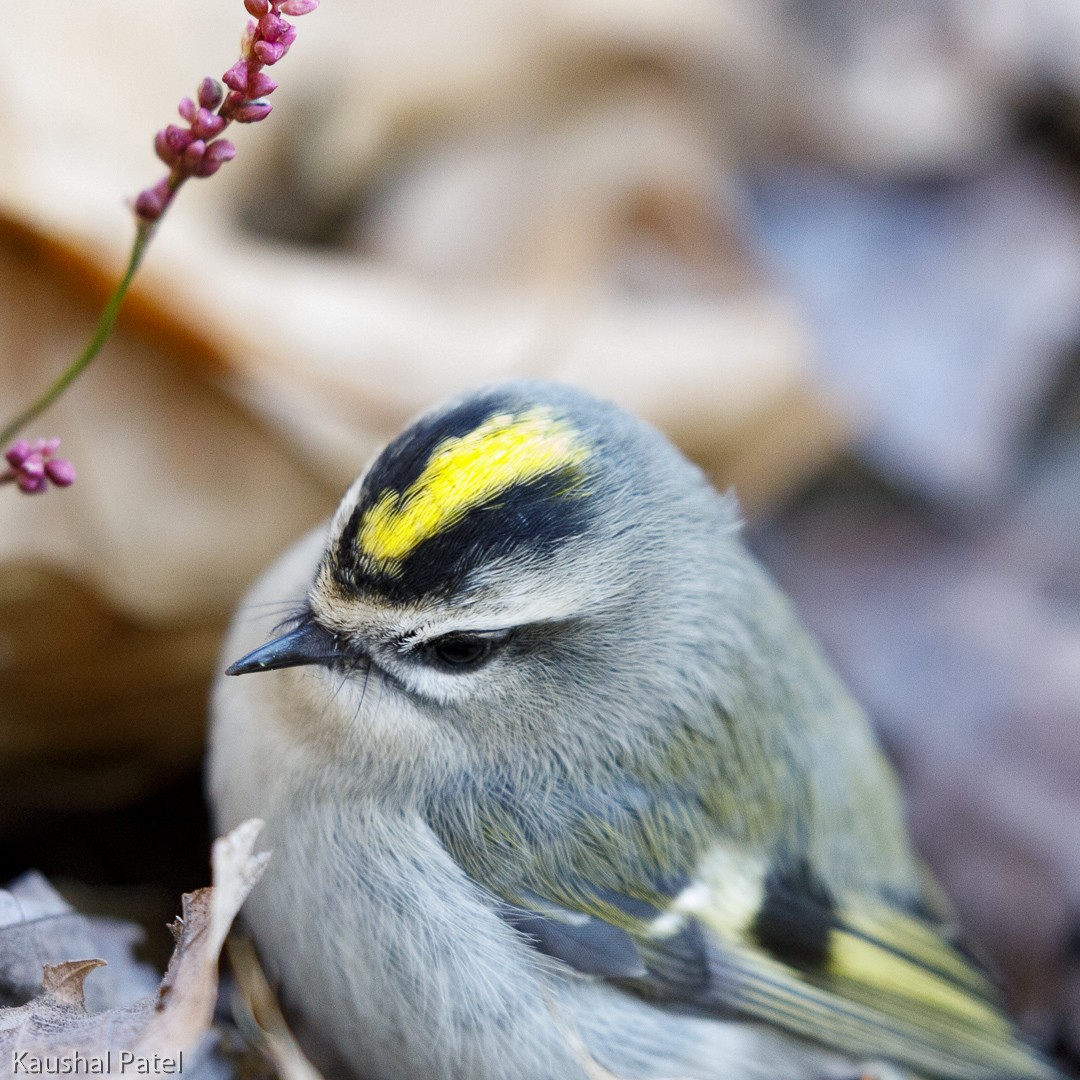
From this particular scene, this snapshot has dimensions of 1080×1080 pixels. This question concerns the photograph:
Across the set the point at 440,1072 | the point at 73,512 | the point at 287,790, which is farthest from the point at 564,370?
the point at 440,1072

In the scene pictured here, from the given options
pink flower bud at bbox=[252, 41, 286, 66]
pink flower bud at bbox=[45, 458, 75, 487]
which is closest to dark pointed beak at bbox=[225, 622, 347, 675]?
pink flower bud at bbox=[45, 458, 75, 487]

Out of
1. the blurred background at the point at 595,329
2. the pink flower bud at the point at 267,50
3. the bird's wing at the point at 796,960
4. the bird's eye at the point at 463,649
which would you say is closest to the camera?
the pink flower bud at the point at 267,50

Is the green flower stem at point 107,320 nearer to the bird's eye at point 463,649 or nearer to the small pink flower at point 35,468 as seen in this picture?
the small pink flower at point 35,468

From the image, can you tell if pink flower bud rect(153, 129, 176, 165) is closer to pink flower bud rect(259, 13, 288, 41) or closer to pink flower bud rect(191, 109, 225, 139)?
pink flower bud rect(191, 109, 225, 139)

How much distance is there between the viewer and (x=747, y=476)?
288 cm

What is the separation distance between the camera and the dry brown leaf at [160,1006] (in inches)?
53.0

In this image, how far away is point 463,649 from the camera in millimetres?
1572

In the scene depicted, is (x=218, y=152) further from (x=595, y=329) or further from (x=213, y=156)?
(x=595, y=329)

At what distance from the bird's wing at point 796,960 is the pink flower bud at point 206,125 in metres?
0.94

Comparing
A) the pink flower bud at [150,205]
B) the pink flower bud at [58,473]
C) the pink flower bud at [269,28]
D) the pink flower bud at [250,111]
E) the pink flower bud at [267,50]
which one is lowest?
the pink flower bud at [58,473]

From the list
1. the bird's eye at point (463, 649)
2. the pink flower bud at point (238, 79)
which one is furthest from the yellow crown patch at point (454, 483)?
the pink flower bud at point (238, 79)

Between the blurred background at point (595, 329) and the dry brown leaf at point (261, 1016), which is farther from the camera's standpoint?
the blurred background at point (595, 329)

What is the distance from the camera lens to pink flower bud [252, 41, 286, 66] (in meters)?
1.35

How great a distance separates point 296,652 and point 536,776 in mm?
340
